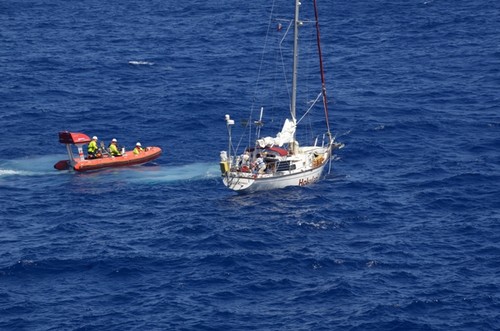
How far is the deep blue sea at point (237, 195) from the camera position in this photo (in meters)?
85.9

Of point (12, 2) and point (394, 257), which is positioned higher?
point (12, 2)

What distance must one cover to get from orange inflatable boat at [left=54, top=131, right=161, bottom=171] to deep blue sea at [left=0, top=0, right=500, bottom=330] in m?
1.08

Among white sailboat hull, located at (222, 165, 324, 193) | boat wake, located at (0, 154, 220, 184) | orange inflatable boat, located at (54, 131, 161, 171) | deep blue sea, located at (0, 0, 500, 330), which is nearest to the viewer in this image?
deep blue sea, located at (0, 0, 500, 330)

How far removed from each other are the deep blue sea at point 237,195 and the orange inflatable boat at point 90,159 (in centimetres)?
108

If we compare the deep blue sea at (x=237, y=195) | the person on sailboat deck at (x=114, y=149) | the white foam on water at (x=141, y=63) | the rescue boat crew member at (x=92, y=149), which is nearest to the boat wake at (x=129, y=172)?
the deep blue sea at (x=237, y=195)

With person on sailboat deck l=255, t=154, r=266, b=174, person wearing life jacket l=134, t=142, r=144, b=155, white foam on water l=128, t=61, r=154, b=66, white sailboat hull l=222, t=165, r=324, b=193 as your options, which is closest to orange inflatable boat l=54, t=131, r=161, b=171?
person wearing life jacket l=134, t=142, r=144, b=155

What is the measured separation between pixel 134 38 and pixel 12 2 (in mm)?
35818

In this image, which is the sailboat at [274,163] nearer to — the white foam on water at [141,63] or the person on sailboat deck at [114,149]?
the person on sailboat deck at [114,149]

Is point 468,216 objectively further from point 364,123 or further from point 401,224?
point 364,123

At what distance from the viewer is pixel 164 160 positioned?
398 ft

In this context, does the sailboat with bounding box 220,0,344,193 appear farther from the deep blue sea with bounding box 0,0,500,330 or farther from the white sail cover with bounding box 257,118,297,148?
the deep blue sea with bounding box 0,0,500,330

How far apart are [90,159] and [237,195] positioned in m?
18.7

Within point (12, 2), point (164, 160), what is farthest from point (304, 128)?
point (12, 2)

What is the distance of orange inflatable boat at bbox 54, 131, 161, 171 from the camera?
117312 mm
